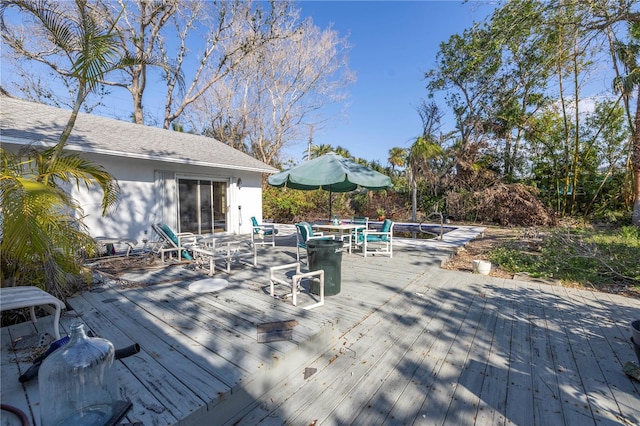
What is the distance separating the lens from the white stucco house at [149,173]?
7543 mm

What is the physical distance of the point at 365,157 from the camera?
2380cm

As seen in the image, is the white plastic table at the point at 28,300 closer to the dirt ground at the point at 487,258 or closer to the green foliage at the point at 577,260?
the dirt ground at the point at 487,258

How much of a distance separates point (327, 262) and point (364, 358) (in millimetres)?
1587

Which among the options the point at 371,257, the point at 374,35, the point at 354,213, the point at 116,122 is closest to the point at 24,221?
the point at 371,257

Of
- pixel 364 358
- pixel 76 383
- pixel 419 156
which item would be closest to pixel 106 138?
pixel 76 383

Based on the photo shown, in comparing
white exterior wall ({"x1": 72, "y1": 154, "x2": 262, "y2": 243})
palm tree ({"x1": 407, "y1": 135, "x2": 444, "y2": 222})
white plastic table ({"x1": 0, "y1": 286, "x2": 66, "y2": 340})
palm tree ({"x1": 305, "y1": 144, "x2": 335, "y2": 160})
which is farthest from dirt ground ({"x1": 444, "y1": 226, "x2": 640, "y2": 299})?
palm tree ({"x1": 305, "y1": 144, "x2": 335, "y2": 160})

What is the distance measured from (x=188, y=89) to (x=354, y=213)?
1234cm

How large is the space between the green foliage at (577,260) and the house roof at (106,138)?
884 centimetres

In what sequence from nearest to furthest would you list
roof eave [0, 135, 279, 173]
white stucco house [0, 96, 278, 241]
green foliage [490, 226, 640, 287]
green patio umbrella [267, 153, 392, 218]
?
green foliage [490, 226, 640, 287] → green patio umbrella [267, 153, 392, 218] → roof eave [0, 135, 279, 173] → white stucco house [0, 96, 278, 241]

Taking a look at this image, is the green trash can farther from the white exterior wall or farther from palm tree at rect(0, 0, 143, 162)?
the white exterior wall

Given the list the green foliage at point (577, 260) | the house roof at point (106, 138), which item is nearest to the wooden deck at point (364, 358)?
the green foliage at point (577, 260)

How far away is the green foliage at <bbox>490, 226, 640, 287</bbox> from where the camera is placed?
217 inches

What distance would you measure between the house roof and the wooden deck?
4775 mm

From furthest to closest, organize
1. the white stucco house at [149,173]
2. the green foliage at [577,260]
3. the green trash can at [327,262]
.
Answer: the white stucco house at [149,173] < the green foliage at [577,260] < the green trash can at [327,262]
